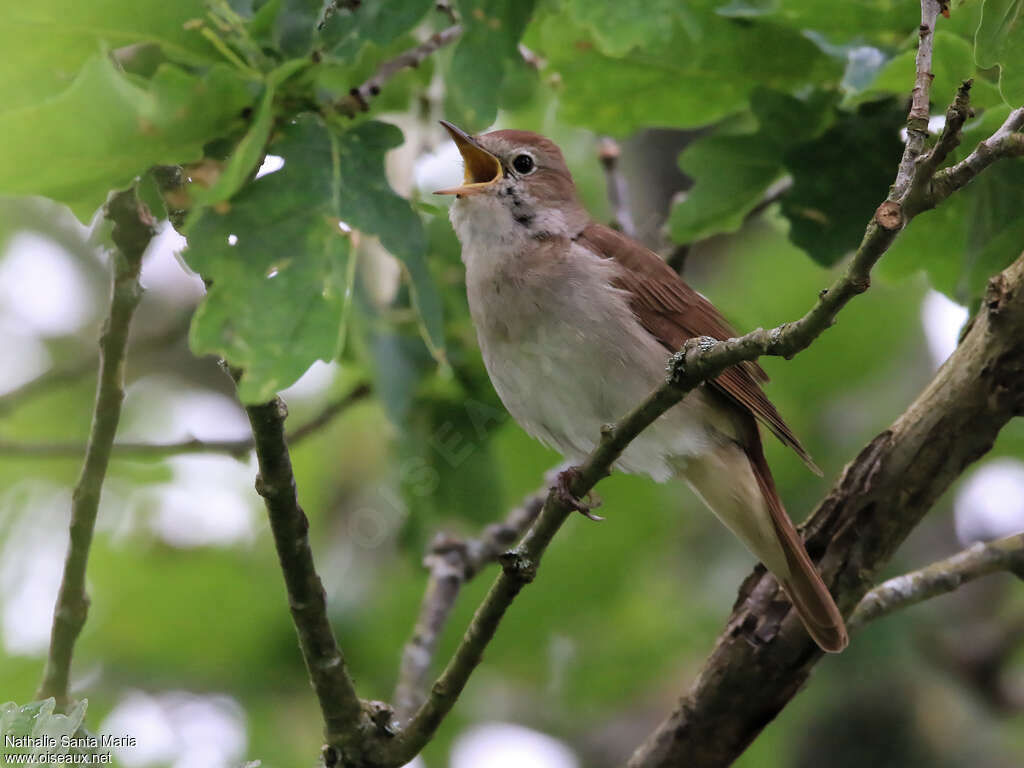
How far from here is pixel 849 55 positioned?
3.53 meters

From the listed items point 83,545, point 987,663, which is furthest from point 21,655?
point 987,663

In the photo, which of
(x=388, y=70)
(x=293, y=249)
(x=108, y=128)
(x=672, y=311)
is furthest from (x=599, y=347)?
(x=108, y=128)

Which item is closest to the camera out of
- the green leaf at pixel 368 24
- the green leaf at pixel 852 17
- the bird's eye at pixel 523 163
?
the green leaf at pixel 368 24

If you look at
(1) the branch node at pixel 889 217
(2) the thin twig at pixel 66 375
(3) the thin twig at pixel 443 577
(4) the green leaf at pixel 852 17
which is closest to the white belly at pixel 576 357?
(3) the thin twig at pixel 443 577

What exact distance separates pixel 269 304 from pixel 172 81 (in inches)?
20.7

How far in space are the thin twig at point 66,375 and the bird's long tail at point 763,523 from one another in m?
2.47

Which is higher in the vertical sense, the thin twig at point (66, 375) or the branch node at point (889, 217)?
the thin twig at point (66, 375)

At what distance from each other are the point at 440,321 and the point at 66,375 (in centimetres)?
268

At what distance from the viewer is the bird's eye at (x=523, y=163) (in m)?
4.58

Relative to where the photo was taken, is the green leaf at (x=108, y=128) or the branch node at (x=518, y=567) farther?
the branch node at (x=518, y=567)

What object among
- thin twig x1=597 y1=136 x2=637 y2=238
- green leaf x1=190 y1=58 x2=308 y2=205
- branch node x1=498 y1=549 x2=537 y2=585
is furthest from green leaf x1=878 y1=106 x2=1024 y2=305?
green leaf x1=190 y1=58 x2=308 y2=205

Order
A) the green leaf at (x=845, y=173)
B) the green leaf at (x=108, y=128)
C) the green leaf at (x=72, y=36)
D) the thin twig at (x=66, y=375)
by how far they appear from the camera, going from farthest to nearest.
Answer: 1. the thin twig at (x=66, y=375)
2. the green leaf at (x=845, y=173)
3. the green leaf at (x=72, y=36)
4. the green leaf at (x=108, y=128)

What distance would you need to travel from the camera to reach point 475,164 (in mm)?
4684

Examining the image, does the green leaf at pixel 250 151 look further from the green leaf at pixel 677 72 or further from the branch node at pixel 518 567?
the green leaf at pixel 677 72
